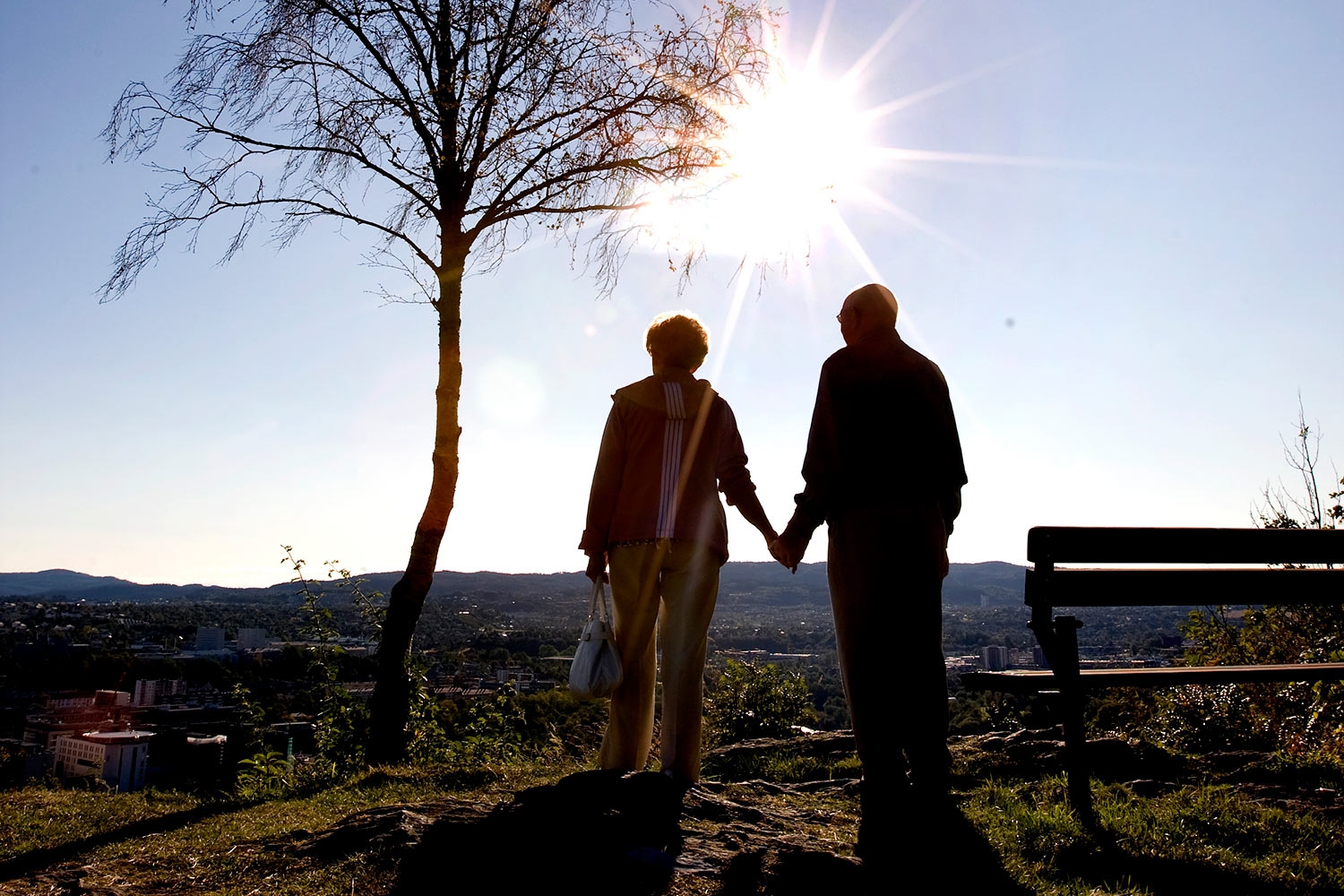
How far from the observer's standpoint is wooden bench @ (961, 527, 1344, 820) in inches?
145

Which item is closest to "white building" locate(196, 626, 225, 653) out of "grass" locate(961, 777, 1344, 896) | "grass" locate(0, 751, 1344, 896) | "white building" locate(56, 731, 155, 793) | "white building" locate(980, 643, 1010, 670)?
"white building" locate(56, 731, 155, 793)

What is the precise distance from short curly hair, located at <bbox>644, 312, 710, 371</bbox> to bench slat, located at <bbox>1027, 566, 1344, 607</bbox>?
175 cm

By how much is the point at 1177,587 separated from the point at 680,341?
249 centimetres

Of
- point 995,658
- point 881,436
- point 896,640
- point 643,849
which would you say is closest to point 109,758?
point 643,849

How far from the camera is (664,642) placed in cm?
380

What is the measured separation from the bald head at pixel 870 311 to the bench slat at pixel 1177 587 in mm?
1223

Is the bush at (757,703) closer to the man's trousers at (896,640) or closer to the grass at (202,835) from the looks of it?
the grass at (202,835)

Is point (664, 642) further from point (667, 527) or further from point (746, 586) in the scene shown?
point (746, 586)

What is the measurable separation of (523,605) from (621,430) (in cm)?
1711

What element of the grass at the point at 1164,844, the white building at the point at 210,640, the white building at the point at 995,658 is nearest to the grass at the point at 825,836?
the grass at the point at 1164,844

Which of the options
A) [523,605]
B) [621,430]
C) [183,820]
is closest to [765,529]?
[621,430]

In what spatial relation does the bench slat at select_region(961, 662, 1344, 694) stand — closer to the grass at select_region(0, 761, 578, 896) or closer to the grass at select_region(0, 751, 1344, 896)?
the grass at select_region(0, 751, 1344, 896)

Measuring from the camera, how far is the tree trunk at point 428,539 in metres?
6.43

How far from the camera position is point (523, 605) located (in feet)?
67.2
